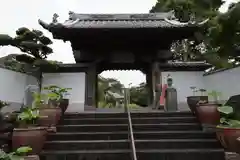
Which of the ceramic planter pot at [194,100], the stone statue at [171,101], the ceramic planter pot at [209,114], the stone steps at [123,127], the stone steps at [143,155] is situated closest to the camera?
the stone steps at [143,155]

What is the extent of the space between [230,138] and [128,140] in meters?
1.78

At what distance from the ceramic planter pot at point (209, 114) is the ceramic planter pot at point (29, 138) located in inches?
122

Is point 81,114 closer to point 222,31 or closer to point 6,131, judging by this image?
point 6,131

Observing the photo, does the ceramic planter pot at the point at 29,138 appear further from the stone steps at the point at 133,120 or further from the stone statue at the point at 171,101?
the stone statue at the point at 171,101

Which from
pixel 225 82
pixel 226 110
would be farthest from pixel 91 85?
pixel 226 110

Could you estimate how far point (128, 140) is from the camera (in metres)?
4.62

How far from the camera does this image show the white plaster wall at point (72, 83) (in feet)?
26.2

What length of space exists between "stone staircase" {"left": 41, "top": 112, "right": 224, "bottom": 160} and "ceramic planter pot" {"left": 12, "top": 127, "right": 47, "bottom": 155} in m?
0.22

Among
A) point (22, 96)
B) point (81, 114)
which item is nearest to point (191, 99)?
point (81, 114)

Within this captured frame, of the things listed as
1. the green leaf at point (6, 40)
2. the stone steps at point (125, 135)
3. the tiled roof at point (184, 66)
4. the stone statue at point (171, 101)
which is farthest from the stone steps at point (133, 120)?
the green leaf at point (6, 40)

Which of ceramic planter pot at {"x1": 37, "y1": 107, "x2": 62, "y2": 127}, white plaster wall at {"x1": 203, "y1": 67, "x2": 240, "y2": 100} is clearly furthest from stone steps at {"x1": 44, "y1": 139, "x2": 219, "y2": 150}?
white plaster wall at {"x1": 203, "y1": 67, "x2": 240, "y2": 100}

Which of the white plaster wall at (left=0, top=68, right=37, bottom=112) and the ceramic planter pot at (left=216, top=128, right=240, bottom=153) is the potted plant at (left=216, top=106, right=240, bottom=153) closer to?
the ceramic planter pot at (left=216, top=128, right=240, bottom=153)

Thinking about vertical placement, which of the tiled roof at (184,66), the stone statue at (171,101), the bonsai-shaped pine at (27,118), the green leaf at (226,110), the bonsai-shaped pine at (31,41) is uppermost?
the bonsai-shaped pine at (31,41)

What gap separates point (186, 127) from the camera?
16.9 ft
